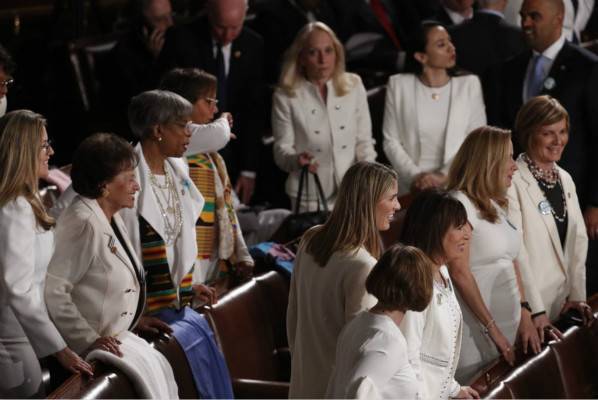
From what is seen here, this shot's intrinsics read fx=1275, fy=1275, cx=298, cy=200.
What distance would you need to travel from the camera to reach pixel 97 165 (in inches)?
166

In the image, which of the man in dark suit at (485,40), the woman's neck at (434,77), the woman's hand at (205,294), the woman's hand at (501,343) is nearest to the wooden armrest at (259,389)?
the woman's hand at (205,294)

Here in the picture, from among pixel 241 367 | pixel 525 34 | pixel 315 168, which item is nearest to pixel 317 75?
pixel 315 168

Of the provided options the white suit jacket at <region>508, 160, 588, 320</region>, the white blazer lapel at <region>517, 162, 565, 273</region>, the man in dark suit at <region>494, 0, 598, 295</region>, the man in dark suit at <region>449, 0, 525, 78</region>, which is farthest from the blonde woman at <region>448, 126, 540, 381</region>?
the man in dark suit at <region>449, 0, 525, 78</region>

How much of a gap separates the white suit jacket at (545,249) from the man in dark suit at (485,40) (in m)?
1.85

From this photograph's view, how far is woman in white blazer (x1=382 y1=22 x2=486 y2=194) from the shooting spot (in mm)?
6414

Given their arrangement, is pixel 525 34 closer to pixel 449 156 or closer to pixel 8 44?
pixel 449 156

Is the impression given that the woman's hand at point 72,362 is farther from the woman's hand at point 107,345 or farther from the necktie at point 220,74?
the necktie at point 220,74

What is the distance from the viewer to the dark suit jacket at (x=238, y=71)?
6.64m

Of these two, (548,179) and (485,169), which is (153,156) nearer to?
(485,169)

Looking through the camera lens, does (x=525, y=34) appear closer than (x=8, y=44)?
Yes

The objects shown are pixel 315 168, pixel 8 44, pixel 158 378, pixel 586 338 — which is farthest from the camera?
pixel 8 44

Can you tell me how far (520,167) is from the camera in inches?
205

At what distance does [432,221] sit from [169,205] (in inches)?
41.2

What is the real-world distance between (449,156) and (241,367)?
2.04 metres
